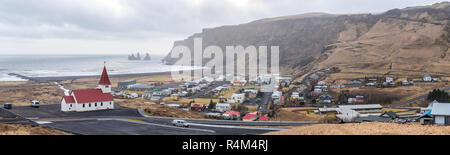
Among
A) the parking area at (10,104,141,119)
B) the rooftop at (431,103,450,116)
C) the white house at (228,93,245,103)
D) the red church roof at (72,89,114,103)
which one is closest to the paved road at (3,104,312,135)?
the parking area at (10,104,141,119)

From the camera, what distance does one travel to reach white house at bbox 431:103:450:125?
96.5 ft

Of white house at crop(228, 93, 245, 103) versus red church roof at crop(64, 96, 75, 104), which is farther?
white house at crop(228, 93, 245, 103)

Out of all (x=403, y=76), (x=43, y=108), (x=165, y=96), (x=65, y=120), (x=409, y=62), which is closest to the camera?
(x=65, y=120)

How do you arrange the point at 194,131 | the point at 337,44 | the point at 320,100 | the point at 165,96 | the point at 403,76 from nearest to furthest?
the point at 194,131
the point at 320,100
the point at 165,96
the point at 403,76
the point at 337,44

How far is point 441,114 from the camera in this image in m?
29.4

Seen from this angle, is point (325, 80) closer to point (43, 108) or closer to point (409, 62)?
point (409, 62)

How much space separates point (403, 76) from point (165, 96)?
59.4 meters

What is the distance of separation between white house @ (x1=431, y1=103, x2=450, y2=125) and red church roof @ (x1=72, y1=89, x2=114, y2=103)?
32628 millimetres

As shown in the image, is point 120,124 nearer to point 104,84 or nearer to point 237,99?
point 104,84

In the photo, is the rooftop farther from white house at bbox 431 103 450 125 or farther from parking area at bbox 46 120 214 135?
parking area at bbox 46 120 214 135

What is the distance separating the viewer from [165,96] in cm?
7062

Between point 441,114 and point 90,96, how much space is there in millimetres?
34343

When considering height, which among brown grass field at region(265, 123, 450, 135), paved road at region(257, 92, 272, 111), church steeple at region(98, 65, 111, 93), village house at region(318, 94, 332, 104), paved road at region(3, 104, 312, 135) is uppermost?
church steeple at region(98, 65, 111, 93)
